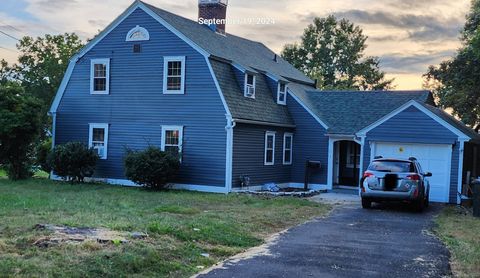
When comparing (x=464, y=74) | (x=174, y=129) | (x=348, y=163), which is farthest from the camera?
(x=348, y=163)

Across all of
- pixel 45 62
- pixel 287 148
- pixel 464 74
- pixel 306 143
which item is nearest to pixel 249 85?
pixel 287 148

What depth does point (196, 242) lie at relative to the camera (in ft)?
31.0

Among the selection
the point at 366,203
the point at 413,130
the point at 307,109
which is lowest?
the point at 366,203

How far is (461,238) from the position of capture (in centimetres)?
1138

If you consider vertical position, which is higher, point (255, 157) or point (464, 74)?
point (464, 74)

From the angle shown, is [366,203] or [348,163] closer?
[366,203]

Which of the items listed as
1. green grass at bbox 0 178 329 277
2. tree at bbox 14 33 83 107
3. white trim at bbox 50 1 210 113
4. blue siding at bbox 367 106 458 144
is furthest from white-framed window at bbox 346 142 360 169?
tree at bbox 14 33 83 107

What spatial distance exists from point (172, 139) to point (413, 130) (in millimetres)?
9343

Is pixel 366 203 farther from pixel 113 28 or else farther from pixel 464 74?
pixel 113 28

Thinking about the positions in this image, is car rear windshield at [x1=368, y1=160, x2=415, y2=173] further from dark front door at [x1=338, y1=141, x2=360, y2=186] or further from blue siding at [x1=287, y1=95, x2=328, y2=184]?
dark front door at [x1=338, y1=141, x2=360, y2=186]

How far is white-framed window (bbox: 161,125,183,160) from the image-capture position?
21.9m

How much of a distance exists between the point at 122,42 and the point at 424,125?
41.4ft

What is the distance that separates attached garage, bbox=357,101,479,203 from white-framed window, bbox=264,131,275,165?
4789 millimetres

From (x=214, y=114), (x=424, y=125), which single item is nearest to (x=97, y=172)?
(x=214, y=114)
